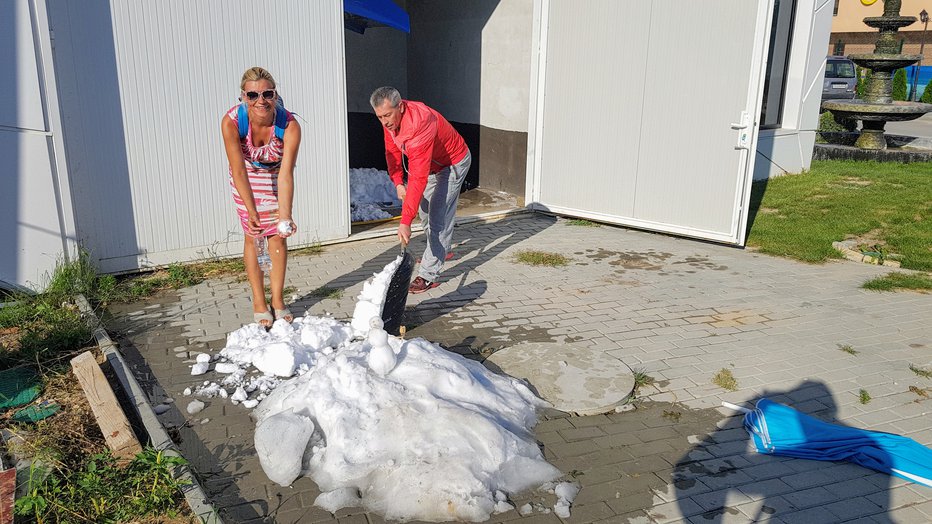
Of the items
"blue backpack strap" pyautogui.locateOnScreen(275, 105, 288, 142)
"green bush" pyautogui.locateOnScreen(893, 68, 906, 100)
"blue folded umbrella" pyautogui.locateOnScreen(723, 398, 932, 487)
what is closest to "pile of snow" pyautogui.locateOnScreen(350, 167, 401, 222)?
"blue backpack strap" pyautogui.locateOnScreen(275, 105, 288, 142)

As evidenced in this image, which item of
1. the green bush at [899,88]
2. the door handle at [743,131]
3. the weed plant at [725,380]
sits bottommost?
the weed plant at [725,380]

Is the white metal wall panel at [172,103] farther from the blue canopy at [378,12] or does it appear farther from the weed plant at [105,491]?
the weed plant at [105,491]

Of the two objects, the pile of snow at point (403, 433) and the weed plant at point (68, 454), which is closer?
the weed plant at point (68, 454)

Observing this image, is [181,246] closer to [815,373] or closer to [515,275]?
[515,275]

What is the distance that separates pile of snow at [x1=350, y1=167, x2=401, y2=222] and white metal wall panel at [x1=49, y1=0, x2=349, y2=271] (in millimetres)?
2036

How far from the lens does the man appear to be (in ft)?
18.0

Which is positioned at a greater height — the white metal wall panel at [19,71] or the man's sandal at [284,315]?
the white metal wall panel at [19,71]

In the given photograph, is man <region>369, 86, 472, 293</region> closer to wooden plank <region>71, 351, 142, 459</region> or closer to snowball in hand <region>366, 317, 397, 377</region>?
snowball in hand <region>366, 317, 397, 377</region>

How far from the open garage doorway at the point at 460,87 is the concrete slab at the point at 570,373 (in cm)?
366

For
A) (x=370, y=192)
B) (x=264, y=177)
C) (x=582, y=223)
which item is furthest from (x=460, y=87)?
(x=264, y=177)

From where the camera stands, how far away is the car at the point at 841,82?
27219 mm

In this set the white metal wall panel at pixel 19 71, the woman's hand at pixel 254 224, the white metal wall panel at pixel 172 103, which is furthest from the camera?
the white metal wall panel at pixel 172 103

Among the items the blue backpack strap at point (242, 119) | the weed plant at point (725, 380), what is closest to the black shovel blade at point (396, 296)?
the blue backpack strap at point (242, 119)

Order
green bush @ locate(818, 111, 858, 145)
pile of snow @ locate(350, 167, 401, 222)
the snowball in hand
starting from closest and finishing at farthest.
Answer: the snowball in hand < pile of snow @ locate(350, 167, 401, 222) < green bush @ locate(818, 111, 858, 145)
